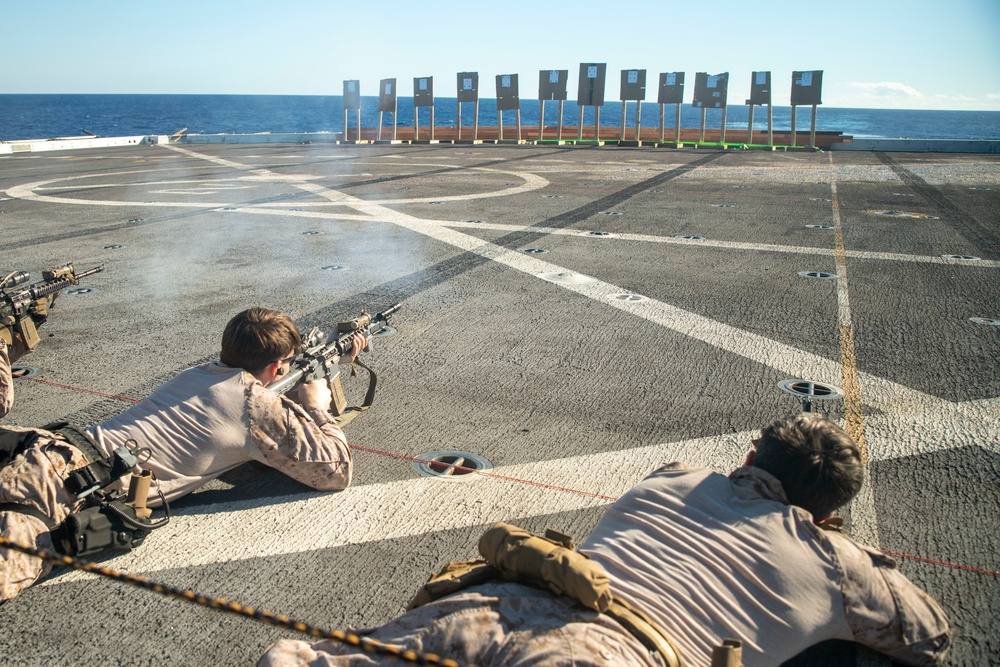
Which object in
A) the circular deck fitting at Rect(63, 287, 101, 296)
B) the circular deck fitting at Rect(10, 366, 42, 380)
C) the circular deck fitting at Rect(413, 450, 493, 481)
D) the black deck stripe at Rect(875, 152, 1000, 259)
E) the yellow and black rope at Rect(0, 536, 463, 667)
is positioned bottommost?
the circular deck fitting at Rect(413, 450, 493, 481)

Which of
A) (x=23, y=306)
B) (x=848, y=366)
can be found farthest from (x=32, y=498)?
(x=848, y=366)

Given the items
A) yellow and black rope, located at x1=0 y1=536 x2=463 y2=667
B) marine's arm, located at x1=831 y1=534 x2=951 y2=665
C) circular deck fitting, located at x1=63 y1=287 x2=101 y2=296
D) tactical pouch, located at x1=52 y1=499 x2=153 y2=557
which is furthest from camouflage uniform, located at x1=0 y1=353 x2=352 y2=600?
circular deck fitting, located at x1=63 y1=287 x2=101 y2=296

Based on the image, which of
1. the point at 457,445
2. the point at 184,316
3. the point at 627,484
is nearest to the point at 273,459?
the point at 457,445

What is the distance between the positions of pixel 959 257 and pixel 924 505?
6.27 m

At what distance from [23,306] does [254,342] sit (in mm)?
2399

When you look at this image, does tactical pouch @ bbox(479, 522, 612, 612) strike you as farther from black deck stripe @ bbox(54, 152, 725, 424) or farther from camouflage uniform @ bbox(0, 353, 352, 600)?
black deck stripe @ bbox(54, 152, 725, 424)

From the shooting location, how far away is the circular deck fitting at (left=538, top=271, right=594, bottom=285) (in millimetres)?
7484

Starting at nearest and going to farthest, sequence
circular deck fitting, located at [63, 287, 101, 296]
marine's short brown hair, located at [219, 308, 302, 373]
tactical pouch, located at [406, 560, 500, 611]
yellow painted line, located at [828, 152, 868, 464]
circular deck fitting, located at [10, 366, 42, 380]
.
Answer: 1. tactical pouch, located at [406, 560, 500, 611]
2. marine's short brown hair, located at [219, 308, 302, 373]
3. yellow painted line, located at [828, 152, 868, 464]
4. circular deck fitting, located at [10, 366, 42, 380]
5. circular deck fitting, located at [63, 287, 101, 296]

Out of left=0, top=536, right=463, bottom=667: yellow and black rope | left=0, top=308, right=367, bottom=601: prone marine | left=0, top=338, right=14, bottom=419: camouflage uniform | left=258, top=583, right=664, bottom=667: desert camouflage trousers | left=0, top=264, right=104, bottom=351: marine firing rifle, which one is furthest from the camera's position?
left=0, top=264, right=104, bottom=351: marine firing rifle

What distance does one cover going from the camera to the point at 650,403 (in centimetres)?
458

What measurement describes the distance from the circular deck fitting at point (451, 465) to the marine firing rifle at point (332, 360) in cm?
64

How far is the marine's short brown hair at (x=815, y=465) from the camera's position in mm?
2346

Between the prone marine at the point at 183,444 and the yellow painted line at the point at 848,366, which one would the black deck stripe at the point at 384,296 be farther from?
the yellow painted line at the point at 848,366

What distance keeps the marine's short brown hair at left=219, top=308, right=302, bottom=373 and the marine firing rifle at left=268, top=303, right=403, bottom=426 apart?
21cm
